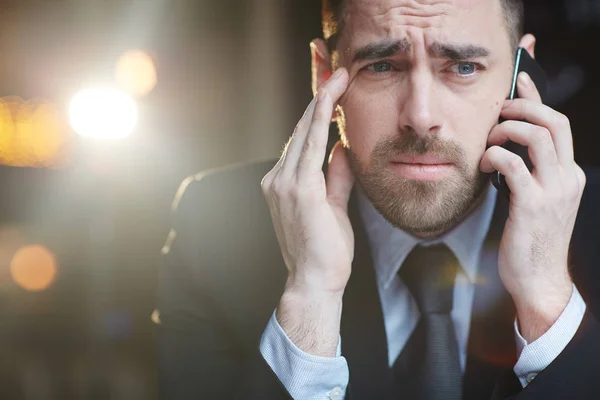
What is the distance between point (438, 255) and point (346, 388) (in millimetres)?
431

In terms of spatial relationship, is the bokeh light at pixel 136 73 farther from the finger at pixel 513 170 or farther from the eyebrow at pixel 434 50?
the finger at pixel 513 170

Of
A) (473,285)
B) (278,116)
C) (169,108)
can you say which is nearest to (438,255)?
(473,285)

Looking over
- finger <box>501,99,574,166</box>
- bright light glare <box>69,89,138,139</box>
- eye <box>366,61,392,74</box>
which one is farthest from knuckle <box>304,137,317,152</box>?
bright light glare <box>69,89,138,139</box>

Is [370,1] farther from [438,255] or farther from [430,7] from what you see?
[438,255]

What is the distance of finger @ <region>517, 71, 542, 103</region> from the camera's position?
5.14ft

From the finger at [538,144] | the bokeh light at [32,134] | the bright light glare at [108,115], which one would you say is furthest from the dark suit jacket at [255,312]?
the bokeh light at [32,134]

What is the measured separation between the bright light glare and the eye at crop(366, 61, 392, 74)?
2423mm

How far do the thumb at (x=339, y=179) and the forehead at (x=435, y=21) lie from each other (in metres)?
0.30

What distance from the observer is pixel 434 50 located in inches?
58.1

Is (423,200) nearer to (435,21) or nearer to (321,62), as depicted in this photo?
(435,21)

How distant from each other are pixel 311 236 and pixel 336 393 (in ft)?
1.19

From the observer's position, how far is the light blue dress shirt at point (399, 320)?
1.32 m

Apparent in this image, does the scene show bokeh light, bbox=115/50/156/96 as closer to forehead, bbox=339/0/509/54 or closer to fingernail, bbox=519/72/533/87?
forehead, bbox=339/0/509/54

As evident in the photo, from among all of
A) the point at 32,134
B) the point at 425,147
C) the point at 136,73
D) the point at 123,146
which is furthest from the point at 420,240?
the point at 32,134
